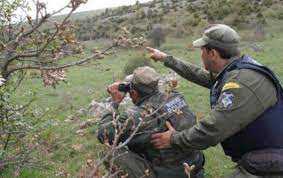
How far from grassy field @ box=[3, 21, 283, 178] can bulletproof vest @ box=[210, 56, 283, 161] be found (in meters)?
1.12

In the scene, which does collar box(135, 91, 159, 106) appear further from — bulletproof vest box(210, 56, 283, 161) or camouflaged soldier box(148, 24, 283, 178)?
bulletproof vest box(210, 56, 283, 161)

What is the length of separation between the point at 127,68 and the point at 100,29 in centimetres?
2306

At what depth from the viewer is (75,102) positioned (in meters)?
13.5

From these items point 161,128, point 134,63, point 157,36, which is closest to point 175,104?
point 161,128

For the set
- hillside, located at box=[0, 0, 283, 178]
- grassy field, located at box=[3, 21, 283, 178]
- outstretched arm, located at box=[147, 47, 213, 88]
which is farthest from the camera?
grassy field, located at box=[3, 21, 283, 178]

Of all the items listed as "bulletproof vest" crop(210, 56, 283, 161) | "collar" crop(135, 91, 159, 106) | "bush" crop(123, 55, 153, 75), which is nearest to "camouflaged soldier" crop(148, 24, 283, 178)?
"bulletproof vest" crop(210, 56, 283, 161)

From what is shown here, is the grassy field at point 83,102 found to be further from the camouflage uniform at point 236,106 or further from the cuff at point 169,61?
the camouflage uniform at point 236,106

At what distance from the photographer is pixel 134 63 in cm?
1692

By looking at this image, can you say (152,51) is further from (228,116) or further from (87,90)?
(87,90)

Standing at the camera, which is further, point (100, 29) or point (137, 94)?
point (100, 29)

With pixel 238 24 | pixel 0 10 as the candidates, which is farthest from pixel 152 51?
pixel 238 24

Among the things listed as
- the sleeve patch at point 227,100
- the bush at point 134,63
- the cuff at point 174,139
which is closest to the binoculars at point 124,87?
the cuff at point 174,139

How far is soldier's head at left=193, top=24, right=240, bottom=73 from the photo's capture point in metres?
4.71

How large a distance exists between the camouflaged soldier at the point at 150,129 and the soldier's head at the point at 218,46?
0.59m
